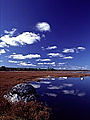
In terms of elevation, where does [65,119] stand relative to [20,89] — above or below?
below

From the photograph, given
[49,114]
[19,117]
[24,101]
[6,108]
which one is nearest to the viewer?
[19,117]

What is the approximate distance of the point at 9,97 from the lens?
1389cm

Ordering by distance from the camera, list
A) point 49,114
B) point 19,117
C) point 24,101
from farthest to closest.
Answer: point 24,101
point 49,114
point 19,117

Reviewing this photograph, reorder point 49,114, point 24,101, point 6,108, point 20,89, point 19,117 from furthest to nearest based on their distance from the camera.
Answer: point 20,89
point 24,101
point 6,108
point 49,114
point 19,117

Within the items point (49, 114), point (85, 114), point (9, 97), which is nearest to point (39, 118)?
point (49, 114)

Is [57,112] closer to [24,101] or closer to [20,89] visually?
[24,101]

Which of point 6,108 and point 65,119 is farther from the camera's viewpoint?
point 6,108

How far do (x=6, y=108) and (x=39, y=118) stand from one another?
141 inches

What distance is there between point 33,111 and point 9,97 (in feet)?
14.2

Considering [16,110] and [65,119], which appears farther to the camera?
[16,110]

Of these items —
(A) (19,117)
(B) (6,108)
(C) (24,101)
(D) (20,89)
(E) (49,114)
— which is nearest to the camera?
(A) (19,117)

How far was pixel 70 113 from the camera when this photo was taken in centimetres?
1072

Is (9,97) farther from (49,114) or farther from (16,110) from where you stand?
(49,114)

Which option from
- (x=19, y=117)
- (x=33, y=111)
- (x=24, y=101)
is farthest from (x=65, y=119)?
(x=24, y=101)
